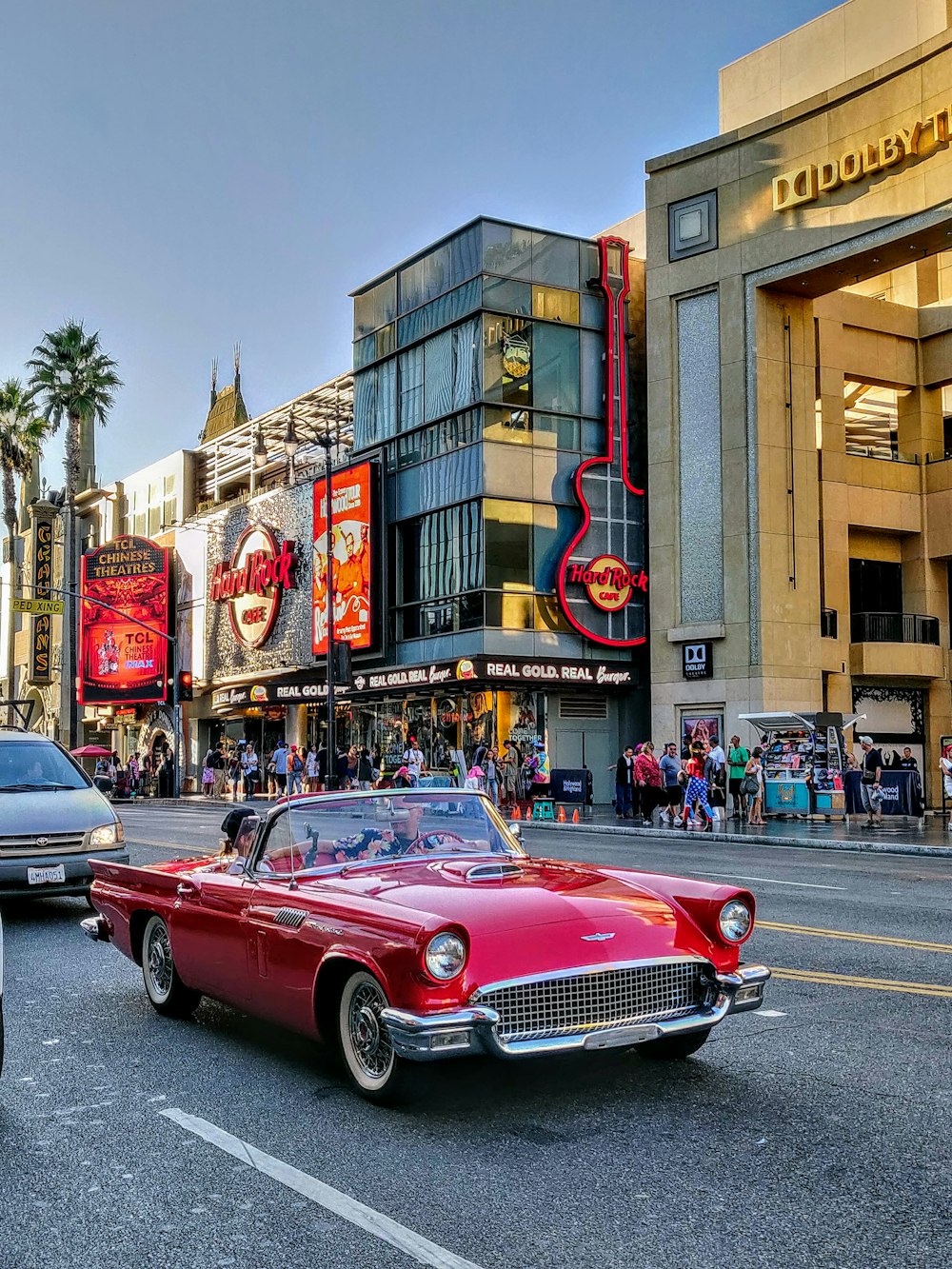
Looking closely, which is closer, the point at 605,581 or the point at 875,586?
the point at 605,581

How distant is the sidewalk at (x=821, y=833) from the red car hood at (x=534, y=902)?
53.9 ft

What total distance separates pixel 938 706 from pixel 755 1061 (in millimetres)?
35868

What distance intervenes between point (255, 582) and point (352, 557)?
7.88 meters

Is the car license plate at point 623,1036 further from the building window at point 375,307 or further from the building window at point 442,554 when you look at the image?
the building window at point 375,307

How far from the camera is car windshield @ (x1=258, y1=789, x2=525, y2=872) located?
21.6ft

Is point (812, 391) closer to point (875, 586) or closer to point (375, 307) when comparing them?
Answer: point (875, 586)

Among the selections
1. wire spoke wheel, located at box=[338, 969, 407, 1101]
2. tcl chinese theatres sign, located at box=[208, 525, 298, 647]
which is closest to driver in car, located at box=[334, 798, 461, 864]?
wire spoke wheel, located at box=[338, 969, 407, 1101]

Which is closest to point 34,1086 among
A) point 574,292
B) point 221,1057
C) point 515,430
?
point 221,1057

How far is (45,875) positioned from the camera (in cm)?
1102

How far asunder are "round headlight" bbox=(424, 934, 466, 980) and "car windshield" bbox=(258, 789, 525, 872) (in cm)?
142

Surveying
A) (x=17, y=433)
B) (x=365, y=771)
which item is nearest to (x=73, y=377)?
(x=17, y=433)

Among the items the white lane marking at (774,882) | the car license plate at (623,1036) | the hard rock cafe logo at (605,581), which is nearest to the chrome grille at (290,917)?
the car license plate at (623,1036)

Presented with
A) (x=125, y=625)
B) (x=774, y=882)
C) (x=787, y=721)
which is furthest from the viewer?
(x=125, y=625)

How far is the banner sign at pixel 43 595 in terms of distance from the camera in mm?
64875
